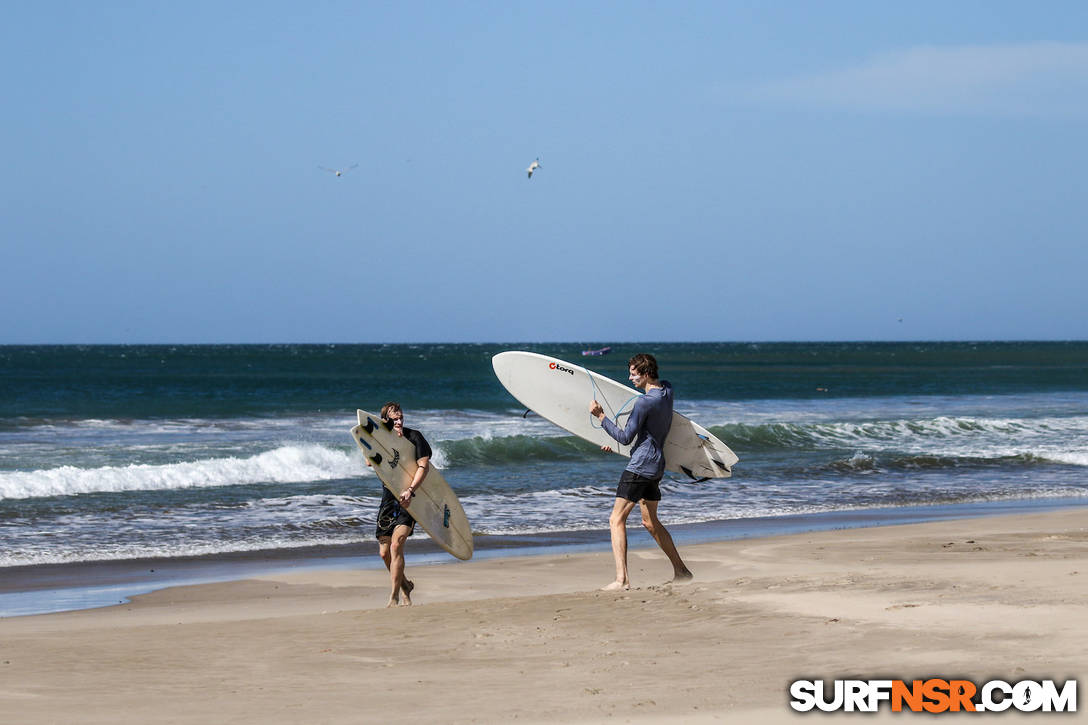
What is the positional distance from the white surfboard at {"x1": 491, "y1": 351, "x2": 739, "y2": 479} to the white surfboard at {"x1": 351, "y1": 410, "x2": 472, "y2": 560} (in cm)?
111

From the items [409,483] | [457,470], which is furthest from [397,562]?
[457,470]

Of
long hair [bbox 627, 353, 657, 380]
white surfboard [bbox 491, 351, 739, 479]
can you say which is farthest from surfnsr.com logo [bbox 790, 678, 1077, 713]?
white surfboard [bbox 491, 351, 739, 479]

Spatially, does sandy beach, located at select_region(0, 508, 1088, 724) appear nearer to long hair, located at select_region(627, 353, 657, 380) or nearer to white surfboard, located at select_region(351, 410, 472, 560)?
white surfboard, located at select_region(351, 410, 472, 560)

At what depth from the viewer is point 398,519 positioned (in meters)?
8.41

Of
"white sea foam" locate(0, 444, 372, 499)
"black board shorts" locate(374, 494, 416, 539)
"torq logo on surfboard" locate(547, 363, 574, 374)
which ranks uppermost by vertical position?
"torq logo on surfboard" locate(547, 363, 574, 374)

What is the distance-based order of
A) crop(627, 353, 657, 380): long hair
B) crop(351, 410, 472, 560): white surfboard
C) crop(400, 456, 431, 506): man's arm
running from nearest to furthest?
crop(627, 353, 657, 380): long hair
crop(400, 456, 431, 506): man's arm
crop(351, 410, 472, 560): white surfboard

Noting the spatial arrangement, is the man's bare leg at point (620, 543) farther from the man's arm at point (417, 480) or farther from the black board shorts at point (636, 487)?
the man's arm at point (417, 480)

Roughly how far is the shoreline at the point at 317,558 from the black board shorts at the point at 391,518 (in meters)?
2.25

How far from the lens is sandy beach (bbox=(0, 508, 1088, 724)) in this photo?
520 centimetres

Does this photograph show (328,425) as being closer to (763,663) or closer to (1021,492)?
(1021,492)

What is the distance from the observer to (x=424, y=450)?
8.34 m

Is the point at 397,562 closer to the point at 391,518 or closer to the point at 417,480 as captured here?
the point at 391,518

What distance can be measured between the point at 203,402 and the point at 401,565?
33953mm

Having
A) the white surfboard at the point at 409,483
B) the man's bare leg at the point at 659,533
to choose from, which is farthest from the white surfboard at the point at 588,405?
the white surfboard at the point at 409,483
